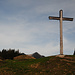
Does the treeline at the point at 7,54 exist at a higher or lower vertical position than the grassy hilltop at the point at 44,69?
higher

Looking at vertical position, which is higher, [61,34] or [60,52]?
[61,34]

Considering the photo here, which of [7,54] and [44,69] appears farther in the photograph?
[7,54]

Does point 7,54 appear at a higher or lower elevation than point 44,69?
higher

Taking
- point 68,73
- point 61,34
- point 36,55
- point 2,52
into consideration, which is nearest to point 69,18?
point 61,34

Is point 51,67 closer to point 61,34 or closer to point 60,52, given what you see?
point 60,52

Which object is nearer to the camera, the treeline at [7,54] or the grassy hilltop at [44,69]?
the grassy hilltop at [44,69]

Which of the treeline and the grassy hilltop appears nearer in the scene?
the grassy hilltop

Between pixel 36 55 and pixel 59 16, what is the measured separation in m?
22.3

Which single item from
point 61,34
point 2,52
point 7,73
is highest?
point 61,34

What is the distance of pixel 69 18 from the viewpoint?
65.5ft

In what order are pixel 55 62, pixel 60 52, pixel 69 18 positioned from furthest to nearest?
pixel 69 18
pixel 60 52
pixel 55 62

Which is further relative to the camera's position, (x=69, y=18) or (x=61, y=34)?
(x=69, y=18)

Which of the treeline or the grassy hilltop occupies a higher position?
the treeline

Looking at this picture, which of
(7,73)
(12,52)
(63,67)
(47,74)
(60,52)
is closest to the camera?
(47,74)
